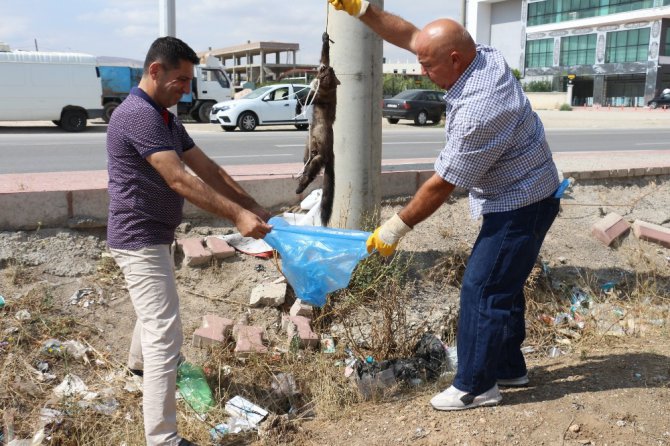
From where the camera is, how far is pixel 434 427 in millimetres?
3232

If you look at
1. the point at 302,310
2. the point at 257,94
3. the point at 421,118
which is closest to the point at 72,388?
the point at 302,310

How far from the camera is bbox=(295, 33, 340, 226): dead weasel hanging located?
458 cm

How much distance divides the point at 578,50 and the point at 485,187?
5747 cm

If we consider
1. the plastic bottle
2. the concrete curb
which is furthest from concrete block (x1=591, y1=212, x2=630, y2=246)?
the plastic bottle

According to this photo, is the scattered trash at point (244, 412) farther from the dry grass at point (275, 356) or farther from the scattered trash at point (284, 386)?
the scattered trash at point (284, 386)

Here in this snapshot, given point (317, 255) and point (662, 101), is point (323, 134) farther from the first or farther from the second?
point (662, 101)

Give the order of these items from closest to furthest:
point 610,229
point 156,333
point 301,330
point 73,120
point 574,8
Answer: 1. point 156,333
2. point 301,330
3. point 610,229
4. point 73,120
5. point 574,8

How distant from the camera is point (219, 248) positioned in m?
5.29

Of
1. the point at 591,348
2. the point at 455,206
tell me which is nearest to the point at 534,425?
the point at 591,348

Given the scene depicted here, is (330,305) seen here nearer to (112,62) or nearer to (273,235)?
(273,235)

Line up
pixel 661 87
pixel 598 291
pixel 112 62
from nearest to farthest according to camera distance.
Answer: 1. pixel 598 291
2. pixel 112 62
3. pixel 661 87

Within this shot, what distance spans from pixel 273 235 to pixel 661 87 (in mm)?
53033

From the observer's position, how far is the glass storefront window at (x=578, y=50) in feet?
177

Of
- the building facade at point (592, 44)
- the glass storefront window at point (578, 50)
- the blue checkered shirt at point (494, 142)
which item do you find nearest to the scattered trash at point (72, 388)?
the blue checkered shirt at point (494, 142)
